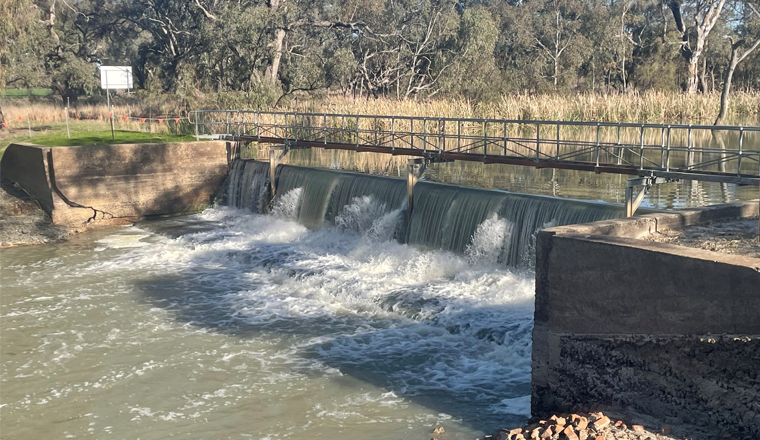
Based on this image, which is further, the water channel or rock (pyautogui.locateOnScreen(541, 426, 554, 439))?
the water channel

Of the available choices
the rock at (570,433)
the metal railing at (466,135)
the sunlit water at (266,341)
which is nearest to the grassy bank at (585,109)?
the metal railing at (466,135)

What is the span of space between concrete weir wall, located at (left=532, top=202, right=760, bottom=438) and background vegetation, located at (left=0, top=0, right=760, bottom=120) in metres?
24.3

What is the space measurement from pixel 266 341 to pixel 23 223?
13855 mm

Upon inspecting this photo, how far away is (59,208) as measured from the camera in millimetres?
24984

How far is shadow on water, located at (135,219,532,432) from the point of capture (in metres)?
11.5

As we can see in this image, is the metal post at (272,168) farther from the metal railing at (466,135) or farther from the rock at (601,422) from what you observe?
the rock at (601,422)

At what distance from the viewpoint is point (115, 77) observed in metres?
33.9

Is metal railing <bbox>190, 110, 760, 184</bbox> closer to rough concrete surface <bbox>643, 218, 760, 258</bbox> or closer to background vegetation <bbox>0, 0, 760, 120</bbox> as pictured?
background vegetation <bbox>0, 0, 760, 120</bbox>

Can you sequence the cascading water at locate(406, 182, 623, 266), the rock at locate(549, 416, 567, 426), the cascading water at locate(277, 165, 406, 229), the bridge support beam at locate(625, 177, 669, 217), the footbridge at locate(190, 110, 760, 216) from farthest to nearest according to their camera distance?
the cascading water at locate(277, 165, 406, 229)
the cascading water at locate(406, 182, 623, 266)
the footbridge at locate(190, 110, 760, 216)
the bridge support beam at locate(625, 177, 669, 217)
the rock at locate(549, 416, 567, 426)

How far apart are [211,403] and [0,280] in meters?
10.4

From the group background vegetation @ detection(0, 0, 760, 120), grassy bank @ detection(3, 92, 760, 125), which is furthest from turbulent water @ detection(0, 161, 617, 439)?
background vegetation @ detection(0, 0, 760, 120)

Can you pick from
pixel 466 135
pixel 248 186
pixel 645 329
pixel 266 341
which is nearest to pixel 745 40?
pixel 466 135

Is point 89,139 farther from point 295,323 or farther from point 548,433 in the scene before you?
point 548,433

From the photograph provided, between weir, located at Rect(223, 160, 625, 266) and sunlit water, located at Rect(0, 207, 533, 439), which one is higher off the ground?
weir, located at Rect(223, 160, 625, 266)
